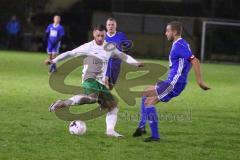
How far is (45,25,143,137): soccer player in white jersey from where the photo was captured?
1012cm

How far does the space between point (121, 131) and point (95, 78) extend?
104 cm

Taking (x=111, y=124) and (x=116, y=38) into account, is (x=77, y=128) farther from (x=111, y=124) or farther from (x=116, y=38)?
(x=116, y=38)

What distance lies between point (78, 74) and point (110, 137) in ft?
41.7

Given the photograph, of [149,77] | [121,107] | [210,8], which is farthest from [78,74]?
[210,8]

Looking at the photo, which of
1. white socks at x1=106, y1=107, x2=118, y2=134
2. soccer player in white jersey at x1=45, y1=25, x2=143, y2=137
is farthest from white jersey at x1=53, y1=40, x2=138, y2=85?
white socks at x1=106, y1=107, x2=118, y2=134

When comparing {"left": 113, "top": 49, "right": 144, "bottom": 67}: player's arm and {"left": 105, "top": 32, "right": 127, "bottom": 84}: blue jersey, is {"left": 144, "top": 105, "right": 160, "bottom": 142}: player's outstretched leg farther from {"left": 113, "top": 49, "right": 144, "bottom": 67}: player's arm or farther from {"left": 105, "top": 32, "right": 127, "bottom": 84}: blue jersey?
{"left": 105, "top": 32, "right": 127, "bottom": 84}: blue jersey

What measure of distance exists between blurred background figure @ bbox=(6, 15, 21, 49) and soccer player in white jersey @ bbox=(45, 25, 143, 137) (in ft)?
90.1

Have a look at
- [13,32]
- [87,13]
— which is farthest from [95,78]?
[87,13]

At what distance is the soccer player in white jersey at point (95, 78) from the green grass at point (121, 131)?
0.42m

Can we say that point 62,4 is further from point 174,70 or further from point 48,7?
point 174,70

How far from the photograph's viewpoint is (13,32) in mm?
37688

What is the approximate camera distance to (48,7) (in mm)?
39344

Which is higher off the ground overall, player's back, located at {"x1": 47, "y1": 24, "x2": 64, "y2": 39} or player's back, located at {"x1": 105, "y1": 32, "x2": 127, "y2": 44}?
player's back, located at {"x1": 105, "y1": 32, "x2": 127, "y2": 44}

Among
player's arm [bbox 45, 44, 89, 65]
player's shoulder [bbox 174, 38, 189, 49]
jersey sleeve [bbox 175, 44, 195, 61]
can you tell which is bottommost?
player's arm [bbox 45, 44, 89, 65]
